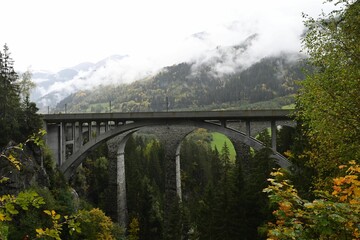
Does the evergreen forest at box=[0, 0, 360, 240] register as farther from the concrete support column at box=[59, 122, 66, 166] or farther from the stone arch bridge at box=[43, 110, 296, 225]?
the stone arch bridge at box=[43, 110, 296, 225]

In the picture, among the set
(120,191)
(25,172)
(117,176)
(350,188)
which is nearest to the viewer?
(350,188)

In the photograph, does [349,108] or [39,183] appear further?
[39,183]

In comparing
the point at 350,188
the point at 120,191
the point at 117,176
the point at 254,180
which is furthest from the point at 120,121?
the point at 350,188

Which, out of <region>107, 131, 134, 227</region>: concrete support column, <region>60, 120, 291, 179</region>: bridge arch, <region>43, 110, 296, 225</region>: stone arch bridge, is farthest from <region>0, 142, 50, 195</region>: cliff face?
<region>107, 131, 134, 227</region>: concrete support column

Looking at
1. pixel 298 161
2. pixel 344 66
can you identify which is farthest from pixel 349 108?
pixel 298 161

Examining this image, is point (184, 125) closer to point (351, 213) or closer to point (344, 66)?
point (344, 66)

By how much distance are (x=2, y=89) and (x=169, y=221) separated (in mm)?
22716

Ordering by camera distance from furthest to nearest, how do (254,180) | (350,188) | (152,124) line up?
1. (152,124)
2. (254,180)
3. (350,188)

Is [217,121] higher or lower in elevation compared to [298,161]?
higher

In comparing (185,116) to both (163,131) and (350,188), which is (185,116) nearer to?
(163,131)

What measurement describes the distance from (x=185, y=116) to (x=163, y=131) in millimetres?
3874

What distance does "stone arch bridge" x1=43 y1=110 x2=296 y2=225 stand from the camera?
2961cm

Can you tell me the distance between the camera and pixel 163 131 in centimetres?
3616

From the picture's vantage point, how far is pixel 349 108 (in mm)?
11078
